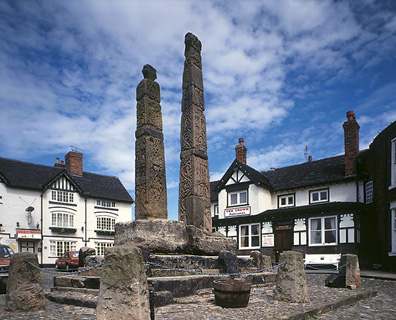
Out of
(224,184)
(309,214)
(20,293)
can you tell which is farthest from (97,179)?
(20,293)

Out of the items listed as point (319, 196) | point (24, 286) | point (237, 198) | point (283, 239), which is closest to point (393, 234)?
point (319, 196)

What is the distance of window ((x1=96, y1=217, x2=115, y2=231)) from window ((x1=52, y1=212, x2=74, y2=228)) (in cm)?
262

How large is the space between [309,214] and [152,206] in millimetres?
16835

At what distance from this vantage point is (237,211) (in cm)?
2745

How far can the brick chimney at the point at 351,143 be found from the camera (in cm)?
2246

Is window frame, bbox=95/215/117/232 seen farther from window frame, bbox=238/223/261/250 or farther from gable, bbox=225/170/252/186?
window frame, bbox=238/223/261/250

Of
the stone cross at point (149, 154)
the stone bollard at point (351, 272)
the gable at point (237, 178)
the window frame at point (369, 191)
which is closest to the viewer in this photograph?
the stone cross at point (149, 154)

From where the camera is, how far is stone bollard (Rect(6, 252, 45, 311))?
6.58m

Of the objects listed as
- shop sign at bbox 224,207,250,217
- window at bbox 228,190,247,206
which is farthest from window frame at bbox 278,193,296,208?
window at bbox 228,190,247,206

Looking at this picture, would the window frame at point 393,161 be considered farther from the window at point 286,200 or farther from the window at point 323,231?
the window at point 286,200

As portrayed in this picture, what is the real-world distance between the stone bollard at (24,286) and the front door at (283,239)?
1982 cm

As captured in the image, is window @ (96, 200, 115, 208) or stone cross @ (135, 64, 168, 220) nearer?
stone cross @ (135, 64, 168, 220)

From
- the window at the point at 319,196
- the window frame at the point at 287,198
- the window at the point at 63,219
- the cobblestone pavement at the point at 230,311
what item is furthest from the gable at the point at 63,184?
the cobblestone pavement at the point at 230,311

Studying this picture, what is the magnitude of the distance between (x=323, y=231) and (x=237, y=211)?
6746mm
